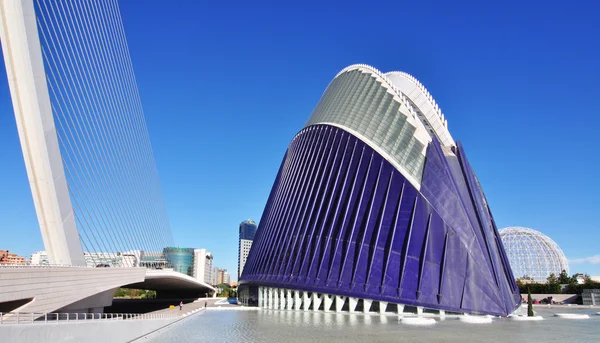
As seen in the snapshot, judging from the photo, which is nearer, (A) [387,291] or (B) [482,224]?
(A) [387,291]

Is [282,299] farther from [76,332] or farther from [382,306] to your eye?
[76,332]

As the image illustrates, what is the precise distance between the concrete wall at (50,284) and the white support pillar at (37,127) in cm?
85

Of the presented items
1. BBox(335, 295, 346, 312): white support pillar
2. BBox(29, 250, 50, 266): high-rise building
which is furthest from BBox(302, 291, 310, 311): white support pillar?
BBox(29, 250, 50, 266): high-rise building

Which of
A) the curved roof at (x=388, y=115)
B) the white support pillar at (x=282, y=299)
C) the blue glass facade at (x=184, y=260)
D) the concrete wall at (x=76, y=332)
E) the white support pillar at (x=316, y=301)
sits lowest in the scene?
the blue glass facade at (x=184, y=260)

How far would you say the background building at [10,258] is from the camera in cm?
1463

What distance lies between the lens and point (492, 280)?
29.5m

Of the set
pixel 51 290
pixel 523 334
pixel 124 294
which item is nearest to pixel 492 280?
pixel 523 334

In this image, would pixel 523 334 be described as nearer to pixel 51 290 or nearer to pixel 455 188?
pixel 455 188

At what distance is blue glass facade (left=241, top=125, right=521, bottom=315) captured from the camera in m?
29.2

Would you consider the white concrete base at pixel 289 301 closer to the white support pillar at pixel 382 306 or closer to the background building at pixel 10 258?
the white support pillar at pixel 382 306

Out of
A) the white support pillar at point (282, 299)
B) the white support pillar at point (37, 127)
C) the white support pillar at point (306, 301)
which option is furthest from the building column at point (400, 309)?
the white support pillar at point (37, 127)

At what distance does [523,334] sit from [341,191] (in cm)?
1951

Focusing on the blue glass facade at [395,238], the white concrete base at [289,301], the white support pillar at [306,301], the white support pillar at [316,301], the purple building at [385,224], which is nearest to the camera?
the blue glass facade at [395,238]

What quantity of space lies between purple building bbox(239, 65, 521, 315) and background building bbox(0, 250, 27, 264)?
20442mm
